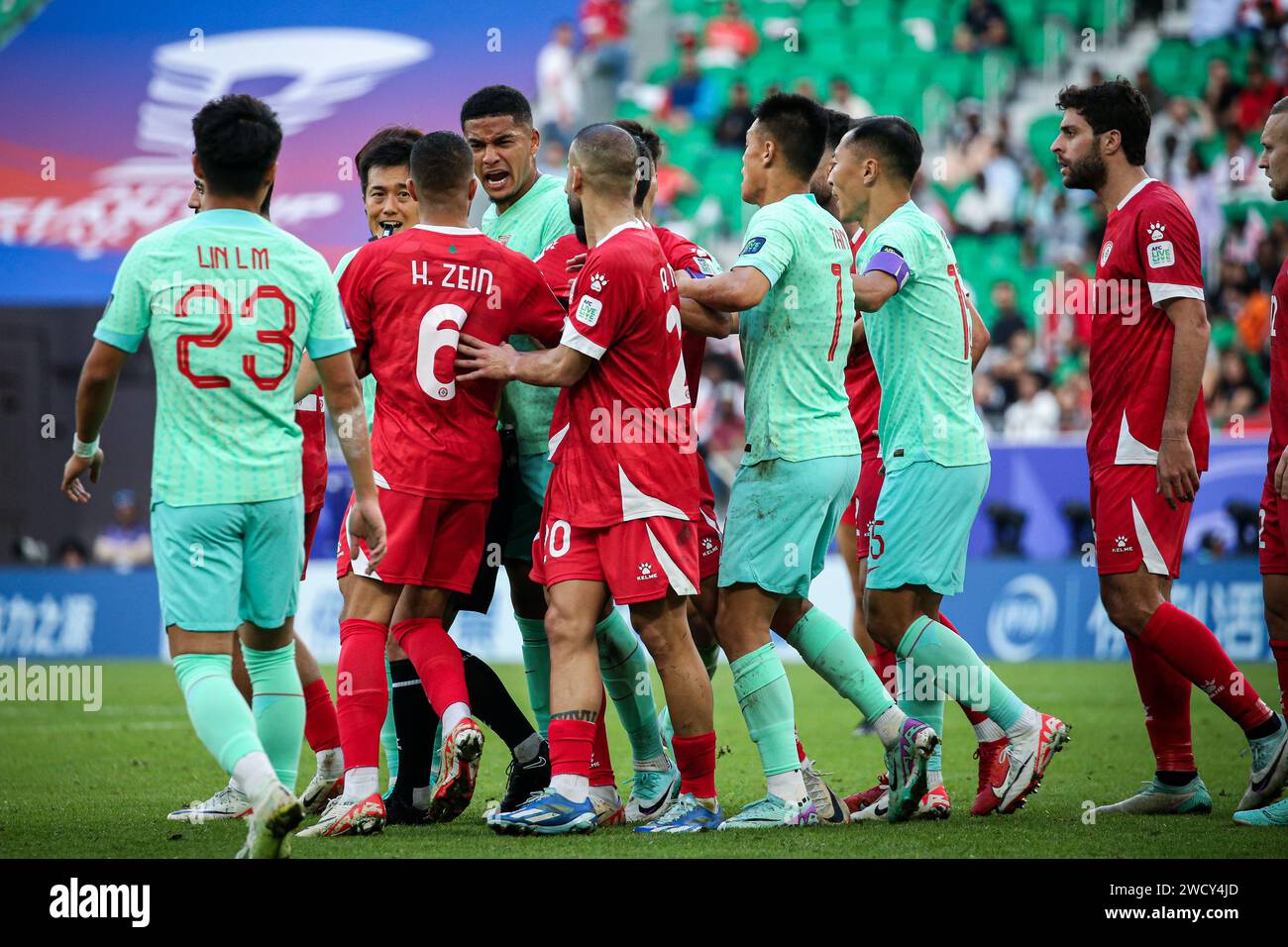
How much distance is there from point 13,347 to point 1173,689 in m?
13.8

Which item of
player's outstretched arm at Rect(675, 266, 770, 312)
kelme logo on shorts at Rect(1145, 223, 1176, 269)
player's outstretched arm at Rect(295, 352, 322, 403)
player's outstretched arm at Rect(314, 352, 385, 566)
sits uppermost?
kelme logo on shorts at Rect(1145, 223, 1176, 269)

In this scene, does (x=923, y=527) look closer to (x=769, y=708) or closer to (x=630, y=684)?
(x=769, y=708)

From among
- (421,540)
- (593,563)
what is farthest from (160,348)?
→ (593,563)

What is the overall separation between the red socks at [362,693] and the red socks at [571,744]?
74 centimetres

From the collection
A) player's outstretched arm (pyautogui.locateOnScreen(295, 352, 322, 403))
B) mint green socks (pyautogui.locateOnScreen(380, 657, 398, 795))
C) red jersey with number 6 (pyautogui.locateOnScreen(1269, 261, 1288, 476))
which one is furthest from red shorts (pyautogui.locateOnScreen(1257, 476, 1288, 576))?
player's outstretched arm (pyautogui.locateOnScreen(295, 352, 322, 403))

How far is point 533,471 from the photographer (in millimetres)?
6285

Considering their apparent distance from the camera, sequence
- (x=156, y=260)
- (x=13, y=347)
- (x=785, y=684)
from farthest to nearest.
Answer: (x=13, y=347) → (x=785, y=684) → (x=156, y=260)

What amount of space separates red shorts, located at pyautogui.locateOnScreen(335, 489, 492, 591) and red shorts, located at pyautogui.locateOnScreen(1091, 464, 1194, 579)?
98.8 inches

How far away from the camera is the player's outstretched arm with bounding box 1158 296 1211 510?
19.9 ft

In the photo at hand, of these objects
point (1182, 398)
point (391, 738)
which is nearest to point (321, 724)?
point (391, 738)

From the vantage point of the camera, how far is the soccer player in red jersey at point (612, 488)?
17.8 feet

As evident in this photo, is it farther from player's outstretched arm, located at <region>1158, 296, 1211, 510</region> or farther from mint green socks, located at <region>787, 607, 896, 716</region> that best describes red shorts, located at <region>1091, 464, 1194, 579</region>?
mint green socks, located at <region>787, 607, 896, 716</region>

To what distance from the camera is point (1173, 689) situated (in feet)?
21.2
